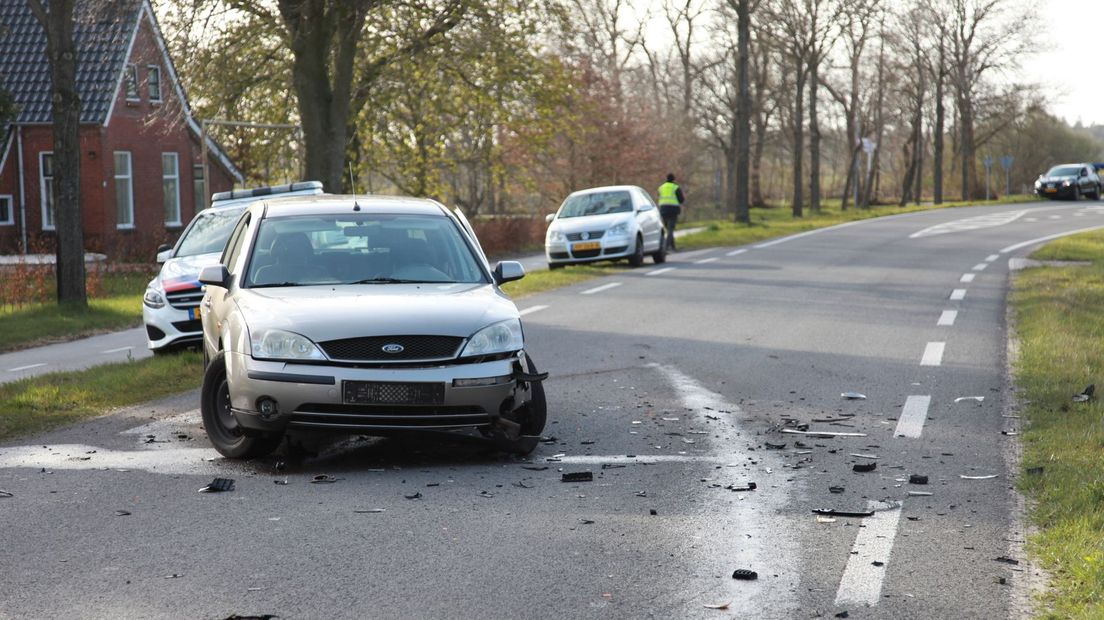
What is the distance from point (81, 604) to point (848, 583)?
2.85 meters

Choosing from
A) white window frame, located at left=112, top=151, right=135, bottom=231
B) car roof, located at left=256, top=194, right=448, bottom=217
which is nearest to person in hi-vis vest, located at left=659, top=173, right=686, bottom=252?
white window frame, located at left=112, top=151, right=135, bottom=231

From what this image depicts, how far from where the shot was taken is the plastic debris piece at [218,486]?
22.4ft

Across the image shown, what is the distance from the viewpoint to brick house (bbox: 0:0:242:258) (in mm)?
34656

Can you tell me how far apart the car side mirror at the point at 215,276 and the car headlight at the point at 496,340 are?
1.93m

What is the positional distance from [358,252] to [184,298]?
5.87 metres

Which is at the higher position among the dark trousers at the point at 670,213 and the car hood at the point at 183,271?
the dark trousers at the point at 670,213

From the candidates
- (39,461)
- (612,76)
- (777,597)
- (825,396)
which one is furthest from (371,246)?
(612,76)

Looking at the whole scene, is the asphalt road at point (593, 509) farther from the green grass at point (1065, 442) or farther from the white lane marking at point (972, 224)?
the white lane marking at point (972, 224)

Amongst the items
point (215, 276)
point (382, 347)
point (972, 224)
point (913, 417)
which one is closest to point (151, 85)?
point (972, 224)

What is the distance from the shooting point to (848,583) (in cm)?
505

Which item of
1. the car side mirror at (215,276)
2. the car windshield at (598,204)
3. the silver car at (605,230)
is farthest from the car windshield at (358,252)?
the car windshield at (598,204)

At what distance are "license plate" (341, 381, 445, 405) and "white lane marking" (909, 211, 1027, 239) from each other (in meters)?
27.7

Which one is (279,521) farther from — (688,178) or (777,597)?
(688,178)

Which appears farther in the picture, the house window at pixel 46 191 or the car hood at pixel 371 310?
the house window at pixel 46 191
